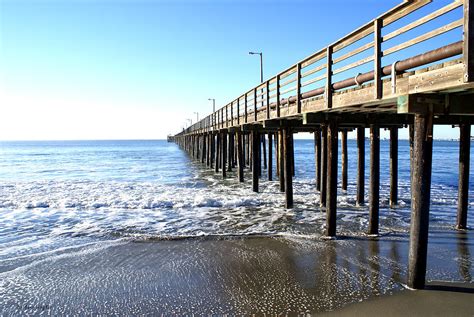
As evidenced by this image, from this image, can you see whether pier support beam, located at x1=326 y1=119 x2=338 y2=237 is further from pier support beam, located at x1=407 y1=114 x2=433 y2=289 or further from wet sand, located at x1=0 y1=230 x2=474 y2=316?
pier support beam, located at x1=407 y1=114 x2=433 y2=289

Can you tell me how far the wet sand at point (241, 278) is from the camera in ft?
16.4

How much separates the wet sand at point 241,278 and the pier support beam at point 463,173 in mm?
660

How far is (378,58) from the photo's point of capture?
17.9 feet

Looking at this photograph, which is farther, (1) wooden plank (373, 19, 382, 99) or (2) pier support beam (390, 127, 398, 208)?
(2) pier support beam (390, 127, 398, 208)

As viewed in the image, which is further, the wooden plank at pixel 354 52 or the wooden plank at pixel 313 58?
the wooden plank at pixel 313 58

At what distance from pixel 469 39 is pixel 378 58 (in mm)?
1598

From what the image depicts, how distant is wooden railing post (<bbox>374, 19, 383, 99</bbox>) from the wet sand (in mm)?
2905

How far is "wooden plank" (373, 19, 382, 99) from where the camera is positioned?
5.47 m

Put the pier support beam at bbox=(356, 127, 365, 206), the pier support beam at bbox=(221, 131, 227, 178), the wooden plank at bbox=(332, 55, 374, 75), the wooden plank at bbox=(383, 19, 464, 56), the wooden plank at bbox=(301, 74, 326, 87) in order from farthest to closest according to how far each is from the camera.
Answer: the pier support beam at bbox=(221, 131, 227, 178) → the pier support beam at bbox=(356, 127, 365, 206) → the wooden plank at bbox=(301, 74, 326, 87) → the wooden plank at bbox=(332, 55, 374, 75) → the wooden plank at bbox=(383, 19, 464, 56)

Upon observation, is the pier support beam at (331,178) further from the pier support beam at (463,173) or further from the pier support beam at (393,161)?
the pier support beam at (393,161)

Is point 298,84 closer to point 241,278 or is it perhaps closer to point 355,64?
point 355,64

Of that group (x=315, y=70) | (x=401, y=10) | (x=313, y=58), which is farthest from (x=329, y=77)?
(x=401, y=10)


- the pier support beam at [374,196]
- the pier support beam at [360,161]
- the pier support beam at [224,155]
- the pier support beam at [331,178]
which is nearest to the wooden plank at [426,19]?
the pier support beam at [331,178]

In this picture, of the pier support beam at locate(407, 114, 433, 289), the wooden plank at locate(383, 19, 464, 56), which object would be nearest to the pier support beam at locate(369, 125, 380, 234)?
the pier support beam at locate(407, 114, 433, 289)
